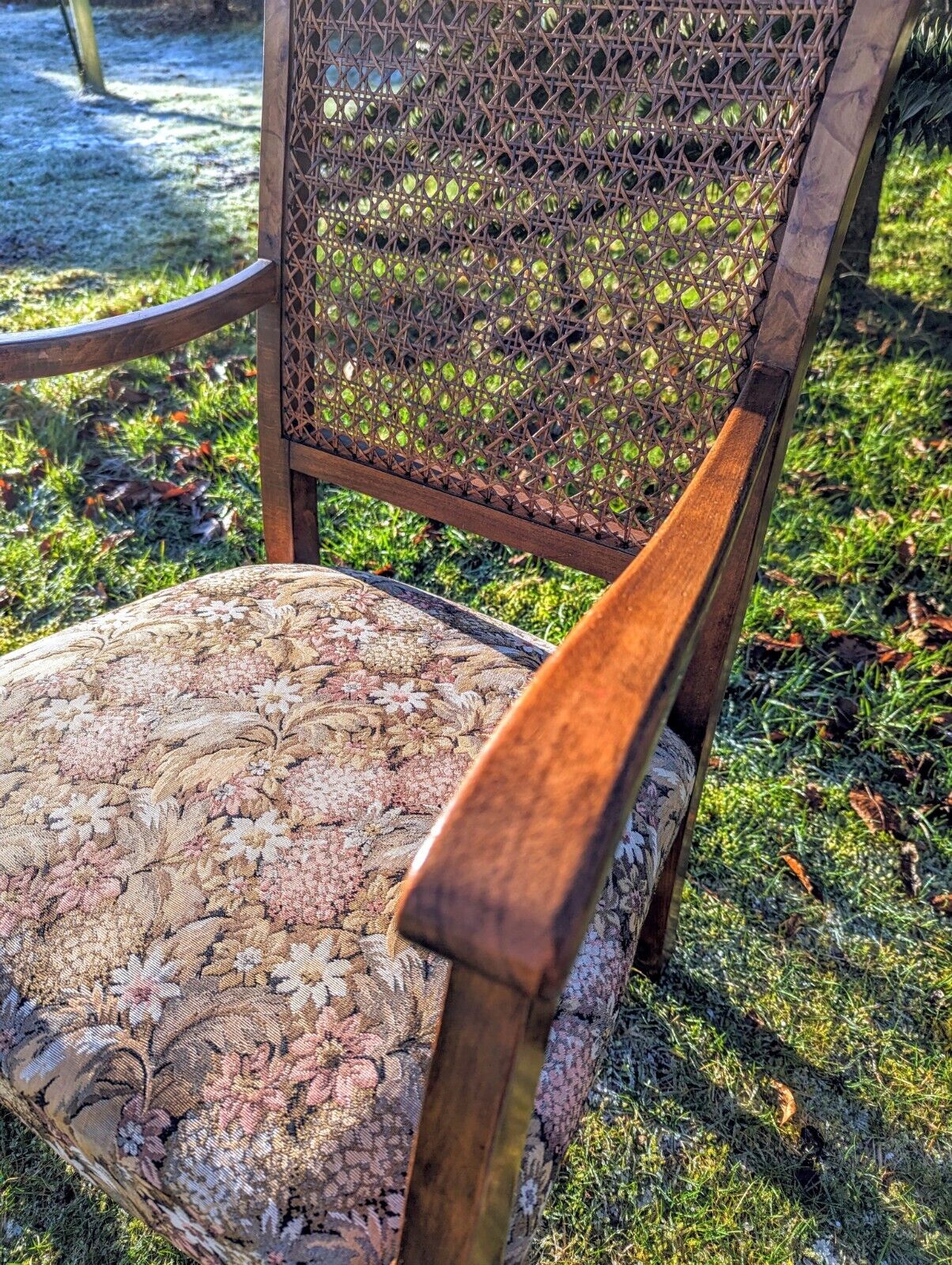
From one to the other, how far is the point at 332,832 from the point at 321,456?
0.63 m

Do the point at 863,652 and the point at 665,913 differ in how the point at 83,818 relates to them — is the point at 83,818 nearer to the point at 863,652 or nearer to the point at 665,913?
the point at 665,913

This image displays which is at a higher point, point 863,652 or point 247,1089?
point 247,1089

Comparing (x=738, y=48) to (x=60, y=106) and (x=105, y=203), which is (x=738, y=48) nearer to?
(x=105, y=203)

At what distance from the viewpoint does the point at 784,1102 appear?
1309 mm

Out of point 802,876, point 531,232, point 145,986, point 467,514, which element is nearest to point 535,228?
point 531,232

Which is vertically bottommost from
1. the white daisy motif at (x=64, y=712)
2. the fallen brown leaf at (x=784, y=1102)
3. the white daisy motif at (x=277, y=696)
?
the fallen brown leaf at (x=784, y=1102)

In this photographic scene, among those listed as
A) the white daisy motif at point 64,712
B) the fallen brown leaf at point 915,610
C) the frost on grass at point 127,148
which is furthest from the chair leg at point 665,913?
the frost on grass at point 127,148

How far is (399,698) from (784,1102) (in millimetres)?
865

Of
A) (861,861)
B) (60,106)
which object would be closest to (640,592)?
(861,861)

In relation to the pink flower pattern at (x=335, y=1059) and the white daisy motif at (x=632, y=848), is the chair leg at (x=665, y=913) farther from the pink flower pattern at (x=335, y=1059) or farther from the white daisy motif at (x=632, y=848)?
the pink flower pattern at (x=335, y=1059)

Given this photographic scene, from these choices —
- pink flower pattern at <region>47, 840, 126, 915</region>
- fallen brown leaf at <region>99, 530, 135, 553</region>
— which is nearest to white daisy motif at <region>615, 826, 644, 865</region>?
→ pink flower pattern at <region>47, 840, 126, 915</region>

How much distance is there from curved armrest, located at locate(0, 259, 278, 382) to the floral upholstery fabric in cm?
31

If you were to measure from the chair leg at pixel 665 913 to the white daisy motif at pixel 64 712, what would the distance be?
2.22 ft

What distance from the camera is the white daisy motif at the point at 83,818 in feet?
2.69
